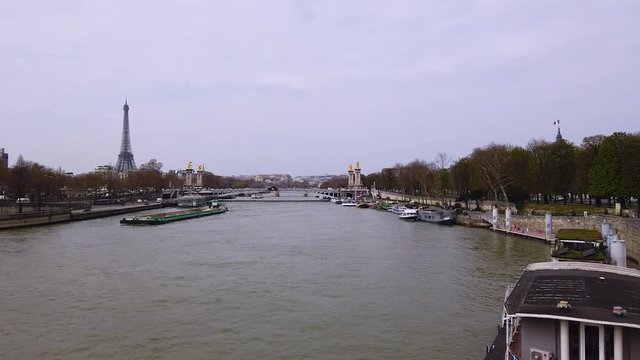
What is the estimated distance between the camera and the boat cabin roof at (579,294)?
8.69 metres

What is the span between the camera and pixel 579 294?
9641 millimetres

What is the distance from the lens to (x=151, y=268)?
80.3 feet

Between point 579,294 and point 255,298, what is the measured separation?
11284 millimetres

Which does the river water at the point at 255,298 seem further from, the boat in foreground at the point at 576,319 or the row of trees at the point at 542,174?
the row of trees at the point at 542,174

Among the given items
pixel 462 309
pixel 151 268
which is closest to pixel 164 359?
pixel 462 309

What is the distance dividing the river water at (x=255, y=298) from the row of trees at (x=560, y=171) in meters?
10.3

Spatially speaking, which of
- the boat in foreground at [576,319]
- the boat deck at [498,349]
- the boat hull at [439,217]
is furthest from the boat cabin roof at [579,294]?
the boat hull at [439,217]

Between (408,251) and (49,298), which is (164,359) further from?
(408,251)

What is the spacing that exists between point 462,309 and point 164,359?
365 inches

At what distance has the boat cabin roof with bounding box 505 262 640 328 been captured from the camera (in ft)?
28.5

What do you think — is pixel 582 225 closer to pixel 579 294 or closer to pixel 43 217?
pixel 579 294

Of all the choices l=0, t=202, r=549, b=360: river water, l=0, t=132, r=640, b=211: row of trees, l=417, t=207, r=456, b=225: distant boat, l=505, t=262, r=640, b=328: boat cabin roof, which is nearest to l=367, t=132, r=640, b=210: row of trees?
l=0, t=132, r=640, b=211: row of trees

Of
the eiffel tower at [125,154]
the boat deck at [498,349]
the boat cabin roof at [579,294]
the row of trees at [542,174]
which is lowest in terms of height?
the boat deck at [498,349]

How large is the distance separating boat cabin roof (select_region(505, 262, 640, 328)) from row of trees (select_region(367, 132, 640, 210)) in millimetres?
29444
